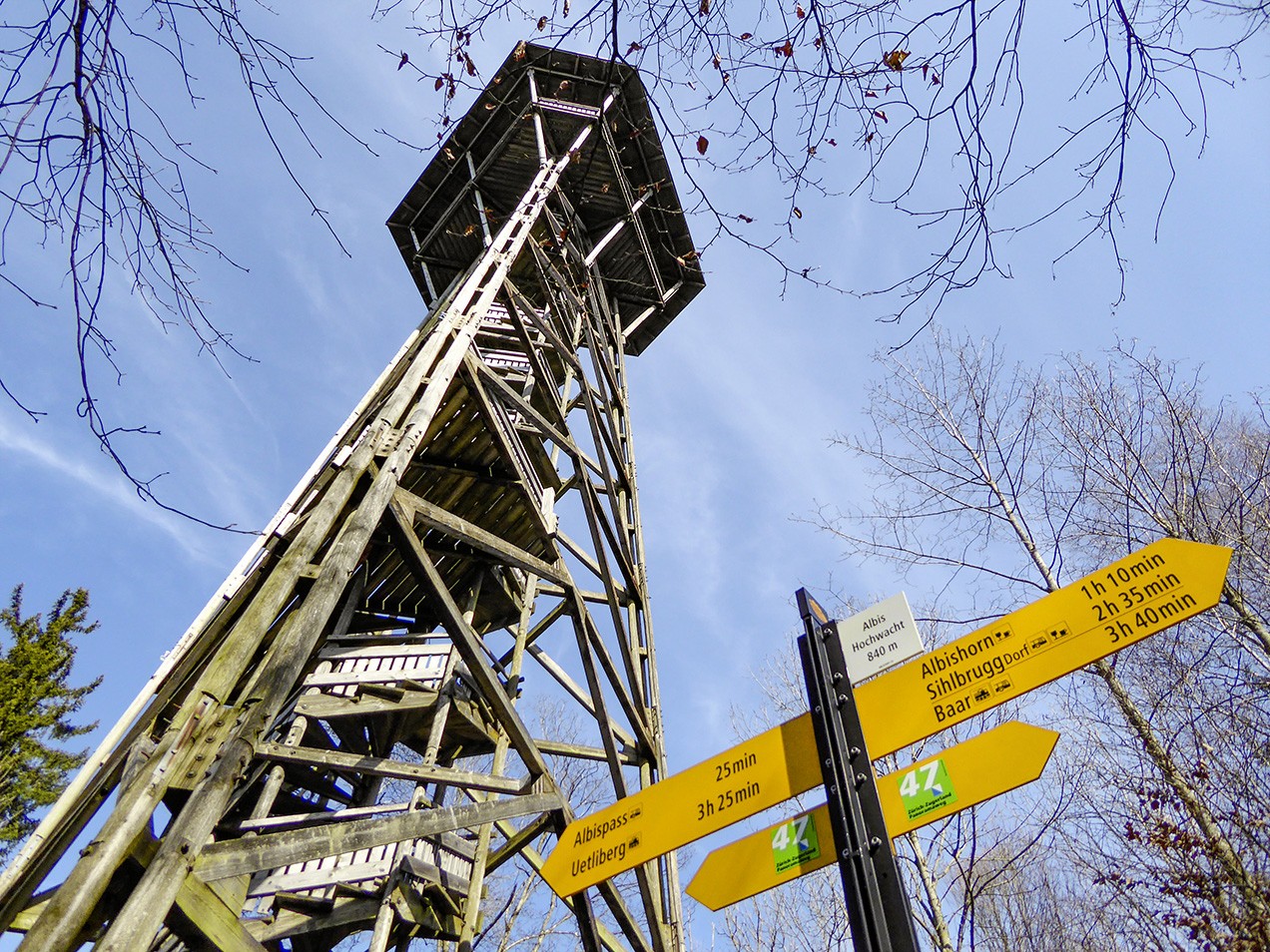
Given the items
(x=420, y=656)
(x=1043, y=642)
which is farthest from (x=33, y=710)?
(x=1043, y=642)

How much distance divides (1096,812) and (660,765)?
4.45 meters

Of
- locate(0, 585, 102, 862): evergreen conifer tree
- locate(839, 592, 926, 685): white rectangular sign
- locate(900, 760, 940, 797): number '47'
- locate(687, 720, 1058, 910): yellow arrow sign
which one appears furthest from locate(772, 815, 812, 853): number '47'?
locate(0, 585, 102, 862): evergreen conifer tree

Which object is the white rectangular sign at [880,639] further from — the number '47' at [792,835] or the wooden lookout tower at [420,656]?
the wooden lookout tower at [420,656]

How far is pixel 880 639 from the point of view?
2.59 m

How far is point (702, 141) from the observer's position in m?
3.50

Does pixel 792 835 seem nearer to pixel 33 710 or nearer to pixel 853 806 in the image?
pixel 853 806

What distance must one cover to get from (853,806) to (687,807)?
879 millimetres

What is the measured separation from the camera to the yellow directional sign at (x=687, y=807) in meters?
2.74

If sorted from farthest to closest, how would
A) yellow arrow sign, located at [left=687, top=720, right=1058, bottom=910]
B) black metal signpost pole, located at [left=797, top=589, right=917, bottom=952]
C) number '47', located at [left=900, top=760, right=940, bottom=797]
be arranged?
number '47', located at [left=900, top=760, right=940, bottom=797], yellow arrow sign, located at [left=687, top=720, right=1058, bottom=910], black metal signpost pole, located at [left=797, top=589, right=917, bottom=952]

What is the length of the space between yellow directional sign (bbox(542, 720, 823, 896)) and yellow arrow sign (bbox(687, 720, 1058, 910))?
119 mm

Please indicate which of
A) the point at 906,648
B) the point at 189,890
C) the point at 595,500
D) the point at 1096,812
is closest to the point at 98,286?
the point at 189,890

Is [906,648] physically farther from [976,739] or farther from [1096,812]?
[1096,812]

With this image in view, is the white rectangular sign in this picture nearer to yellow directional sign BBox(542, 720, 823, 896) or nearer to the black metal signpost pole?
the black metal signpost pole

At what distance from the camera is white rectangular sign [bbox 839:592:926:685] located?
254 centimetres
